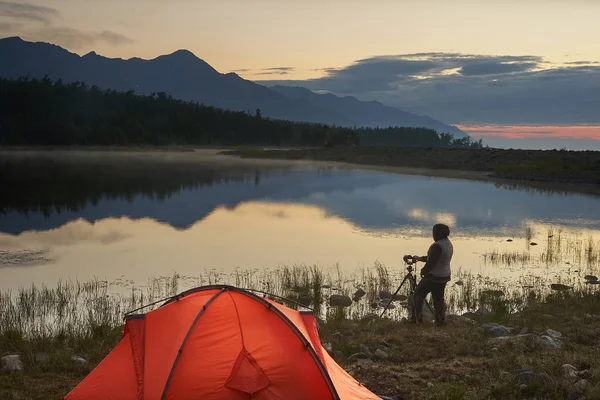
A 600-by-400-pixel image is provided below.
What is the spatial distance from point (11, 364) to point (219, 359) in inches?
137


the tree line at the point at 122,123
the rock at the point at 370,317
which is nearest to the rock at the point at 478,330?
the rock at the point at 370,317

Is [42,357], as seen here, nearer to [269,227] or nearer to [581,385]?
[581,385]

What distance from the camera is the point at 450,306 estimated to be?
46.7 ft

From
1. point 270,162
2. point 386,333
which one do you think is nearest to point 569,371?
point 386,333

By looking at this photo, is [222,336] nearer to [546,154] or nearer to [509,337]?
[509,337]

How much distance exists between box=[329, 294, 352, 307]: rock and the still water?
4161 millimetres

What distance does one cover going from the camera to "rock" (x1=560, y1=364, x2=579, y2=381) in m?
8.39

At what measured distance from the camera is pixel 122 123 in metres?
118

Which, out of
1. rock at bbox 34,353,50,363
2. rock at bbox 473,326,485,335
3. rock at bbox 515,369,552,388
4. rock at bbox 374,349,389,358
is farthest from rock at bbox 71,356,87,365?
rock at bbox 473,326,485,335

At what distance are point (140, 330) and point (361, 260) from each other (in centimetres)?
1264

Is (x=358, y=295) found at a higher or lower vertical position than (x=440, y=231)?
lower

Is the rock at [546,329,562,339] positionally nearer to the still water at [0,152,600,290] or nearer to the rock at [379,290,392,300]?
the rock at [379,290,392,300]

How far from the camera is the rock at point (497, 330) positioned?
11008mm

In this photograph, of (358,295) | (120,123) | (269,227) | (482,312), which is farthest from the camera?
(120,123)
